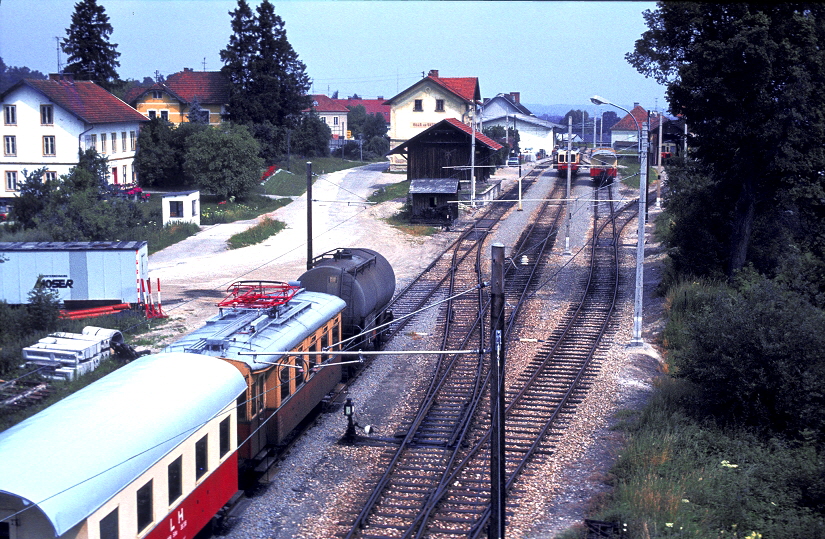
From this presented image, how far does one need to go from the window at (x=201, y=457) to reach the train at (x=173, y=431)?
2 centimetres

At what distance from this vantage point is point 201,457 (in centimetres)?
1046

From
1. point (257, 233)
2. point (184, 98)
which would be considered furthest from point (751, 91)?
point (184, 98)

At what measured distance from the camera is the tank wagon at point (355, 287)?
1822 centimetres

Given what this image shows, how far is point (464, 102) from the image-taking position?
2495 inches

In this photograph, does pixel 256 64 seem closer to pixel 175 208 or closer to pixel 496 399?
pixel 175 208

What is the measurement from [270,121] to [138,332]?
3863 centimetres

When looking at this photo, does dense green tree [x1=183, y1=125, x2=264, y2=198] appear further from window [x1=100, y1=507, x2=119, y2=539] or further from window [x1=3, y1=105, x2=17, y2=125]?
window [x1=100, y1=507, x2=119, y2=539]

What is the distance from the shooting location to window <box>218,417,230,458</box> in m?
11.0

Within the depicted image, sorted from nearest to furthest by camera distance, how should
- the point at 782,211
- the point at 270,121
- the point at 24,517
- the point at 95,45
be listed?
the point at 24,517 → the point at 782,211 → the point at 95,45 → the point at 270,121

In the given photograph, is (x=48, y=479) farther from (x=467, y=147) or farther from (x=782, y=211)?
(x=467, y=147)

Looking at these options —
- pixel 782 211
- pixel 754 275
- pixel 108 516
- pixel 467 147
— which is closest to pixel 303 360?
pixel 108 516

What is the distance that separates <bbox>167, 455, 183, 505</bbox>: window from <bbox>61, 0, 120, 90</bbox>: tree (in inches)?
1871

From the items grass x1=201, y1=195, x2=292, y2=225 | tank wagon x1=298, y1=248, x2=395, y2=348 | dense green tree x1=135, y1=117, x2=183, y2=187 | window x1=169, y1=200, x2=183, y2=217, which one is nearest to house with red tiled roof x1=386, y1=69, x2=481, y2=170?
grass x1=201, y1=195, x2=292, y2=225

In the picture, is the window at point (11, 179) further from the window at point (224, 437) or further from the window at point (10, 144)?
the window at point (224, 437)
